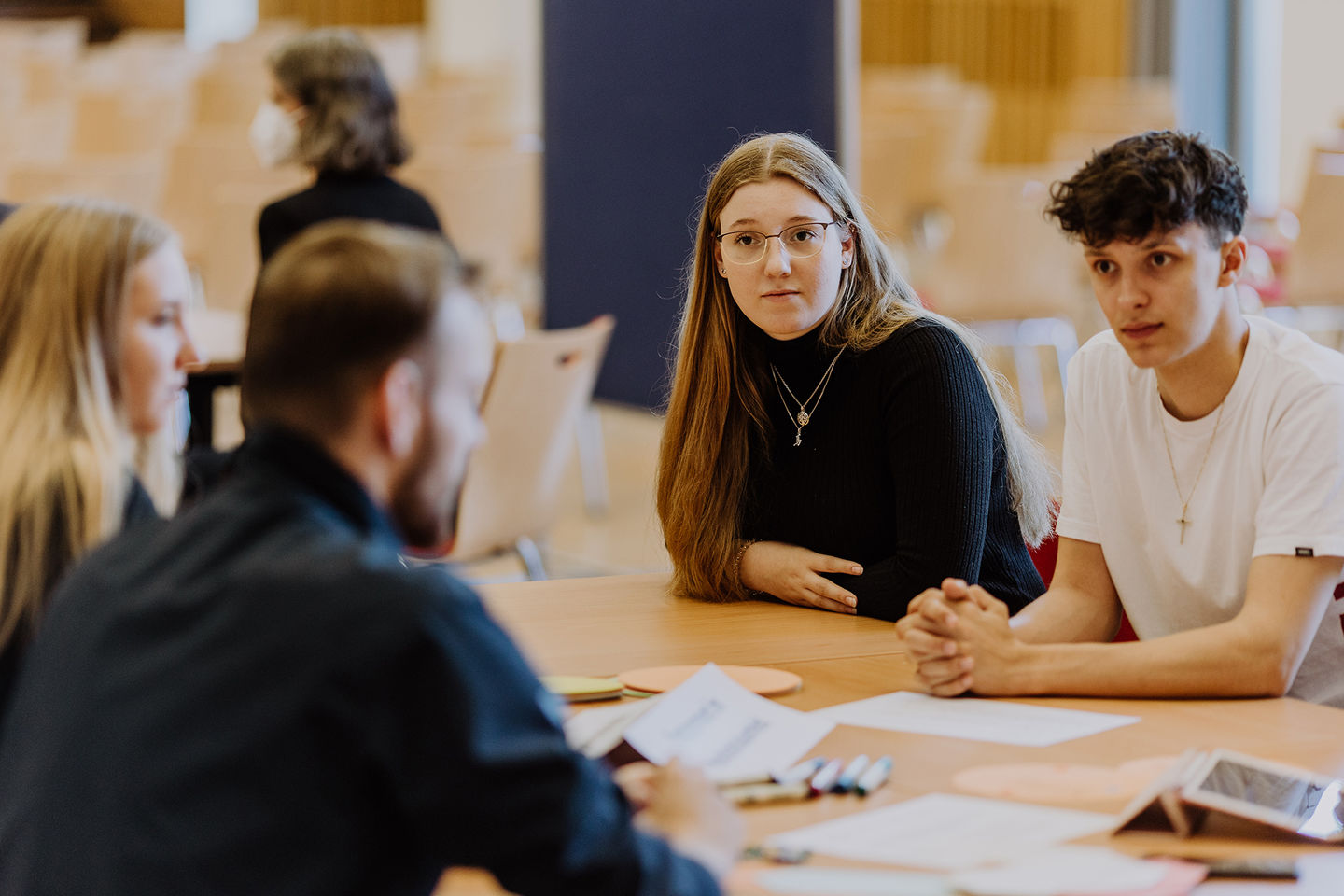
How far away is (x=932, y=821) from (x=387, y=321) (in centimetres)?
64

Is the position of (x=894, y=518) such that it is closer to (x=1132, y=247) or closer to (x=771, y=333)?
(x=771, y=333)

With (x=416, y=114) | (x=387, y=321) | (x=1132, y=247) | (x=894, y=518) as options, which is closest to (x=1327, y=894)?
(x=387, y=321)

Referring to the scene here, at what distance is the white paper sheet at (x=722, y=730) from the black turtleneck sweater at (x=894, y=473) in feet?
1.82

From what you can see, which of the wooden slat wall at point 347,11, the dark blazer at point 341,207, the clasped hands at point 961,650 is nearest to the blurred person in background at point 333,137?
the dark blazer at point 341,207

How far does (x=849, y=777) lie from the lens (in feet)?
4.66

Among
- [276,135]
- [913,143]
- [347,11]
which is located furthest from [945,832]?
[347,11]

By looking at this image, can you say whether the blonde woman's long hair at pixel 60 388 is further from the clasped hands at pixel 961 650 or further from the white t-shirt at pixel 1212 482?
the white t-shirt at pixel 1212 482

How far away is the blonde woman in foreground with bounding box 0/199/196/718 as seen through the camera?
1.40 metres

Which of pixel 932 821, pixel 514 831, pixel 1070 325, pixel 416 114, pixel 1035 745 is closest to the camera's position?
pixel 514 831

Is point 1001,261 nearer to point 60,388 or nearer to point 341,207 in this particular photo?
point 341,207

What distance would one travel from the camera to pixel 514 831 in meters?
0.95

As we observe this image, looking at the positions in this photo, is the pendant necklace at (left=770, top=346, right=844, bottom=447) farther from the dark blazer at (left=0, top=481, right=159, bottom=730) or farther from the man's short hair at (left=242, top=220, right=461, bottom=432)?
the man's short hair at (left=242, top=220, right=461, bottom=432)

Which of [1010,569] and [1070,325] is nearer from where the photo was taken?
[1010,569]

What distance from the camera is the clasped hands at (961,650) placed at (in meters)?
1.72
